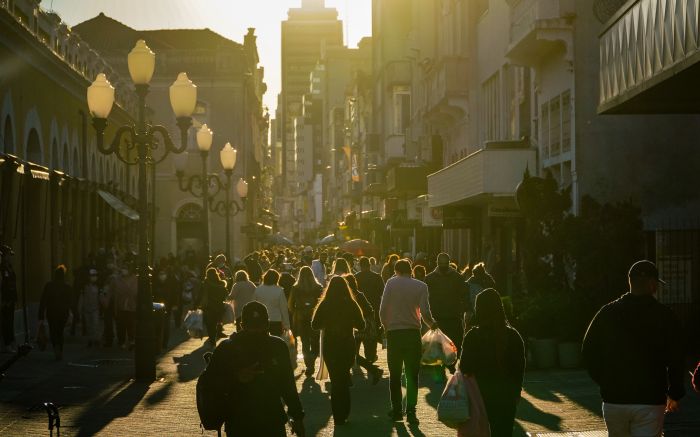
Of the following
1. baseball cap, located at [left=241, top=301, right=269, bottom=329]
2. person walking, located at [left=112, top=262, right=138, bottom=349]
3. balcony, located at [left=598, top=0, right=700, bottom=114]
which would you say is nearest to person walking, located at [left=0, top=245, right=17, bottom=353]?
person walking, located at [left=112, top=262, right=138, bottom=349]

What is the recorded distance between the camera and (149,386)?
17656mm

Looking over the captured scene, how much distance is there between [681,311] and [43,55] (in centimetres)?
1688

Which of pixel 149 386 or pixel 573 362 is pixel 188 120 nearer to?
pixel 149 386

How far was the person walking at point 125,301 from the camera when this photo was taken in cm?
2398

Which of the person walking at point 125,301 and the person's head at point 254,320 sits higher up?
the person's head at point 254,320

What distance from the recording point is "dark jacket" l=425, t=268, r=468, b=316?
60.7 feet

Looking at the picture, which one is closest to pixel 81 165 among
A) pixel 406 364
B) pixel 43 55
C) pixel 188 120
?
pixel 43 55

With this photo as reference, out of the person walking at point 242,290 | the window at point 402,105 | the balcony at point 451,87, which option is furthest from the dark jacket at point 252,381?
the window at point 402,105

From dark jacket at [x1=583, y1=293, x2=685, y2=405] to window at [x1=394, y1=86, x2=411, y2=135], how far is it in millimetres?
55944

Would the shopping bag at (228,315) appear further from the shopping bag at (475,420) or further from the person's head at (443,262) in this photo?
the shopping bag at (475,420)

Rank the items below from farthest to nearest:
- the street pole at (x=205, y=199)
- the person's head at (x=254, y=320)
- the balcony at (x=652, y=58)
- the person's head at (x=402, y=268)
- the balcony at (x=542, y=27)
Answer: the street pole at (x=205, y=199), the balcony at (x=542, y=27), the balcony at (x=652, y=58), the person's head at (x=402, y=268), the person's head at (x=254, y=320)

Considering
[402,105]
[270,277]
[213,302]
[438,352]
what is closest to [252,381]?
[438,352]

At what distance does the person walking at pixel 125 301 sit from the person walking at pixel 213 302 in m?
1.31

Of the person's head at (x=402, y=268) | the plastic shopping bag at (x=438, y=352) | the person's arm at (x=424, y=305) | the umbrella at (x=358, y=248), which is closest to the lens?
the person's arm at (x=424, y=305)
